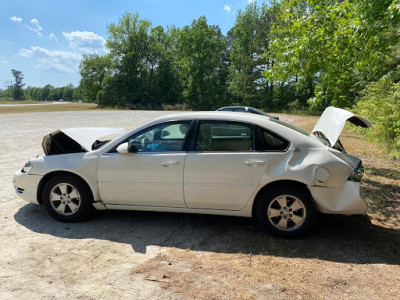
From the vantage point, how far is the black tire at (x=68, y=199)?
4336mm

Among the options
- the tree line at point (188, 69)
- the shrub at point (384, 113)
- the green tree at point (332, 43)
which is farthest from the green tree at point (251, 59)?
the green tree at point (332, 43)

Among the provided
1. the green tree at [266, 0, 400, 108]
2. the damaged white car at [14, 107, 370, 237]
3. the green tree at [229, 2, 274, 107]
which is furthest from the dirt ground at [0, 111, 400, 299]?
the green tree at [229, 2, 274, 107]

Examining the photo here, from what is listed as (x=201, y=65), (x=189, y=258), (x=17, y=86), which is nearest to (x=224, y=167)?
(x=189, y=258)

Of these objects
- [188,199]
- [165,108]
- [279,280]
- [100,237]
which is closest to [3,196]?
[100,237]

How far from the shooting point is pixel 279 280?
3.08m

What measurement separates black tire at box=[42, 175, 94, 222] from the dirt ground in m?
0.14

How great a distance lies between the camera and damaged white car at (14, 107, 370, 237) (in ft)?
12.4

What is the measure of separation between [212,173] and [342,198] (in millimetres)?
1584

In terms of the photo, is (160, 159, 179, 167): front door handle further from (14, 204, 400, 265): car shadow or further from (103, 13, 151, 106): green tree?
(103, 13, 151, 106): green tree

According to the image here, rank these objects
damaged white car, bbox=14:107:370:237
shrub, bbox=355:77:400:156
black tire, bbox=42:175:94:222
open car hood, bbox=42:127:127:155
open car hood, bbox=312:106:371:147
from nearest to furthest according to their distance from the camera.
A: 1. damaged white car, bbox=14:107:370:237
2. open car hood, bbox=312:106:371:147
3. black tire, bbox=42:175:94:222
4. open car hood, bbox=42:127:127:155
5. shrub, bbox=355:77:400:156

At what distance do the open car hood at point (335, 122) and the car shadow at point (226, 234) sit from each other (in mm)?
1250

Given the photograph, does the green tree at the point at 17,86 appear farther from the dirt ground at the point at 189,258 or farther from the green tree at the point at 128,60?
the dirt ground at the point at 189,258

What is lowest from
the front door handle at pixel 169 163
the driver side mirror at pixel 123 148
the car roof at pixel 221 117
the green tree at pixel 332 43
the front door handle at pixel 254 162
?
the front door handle at pixel 169 163

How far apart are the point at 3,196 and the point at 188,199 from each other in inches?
142
